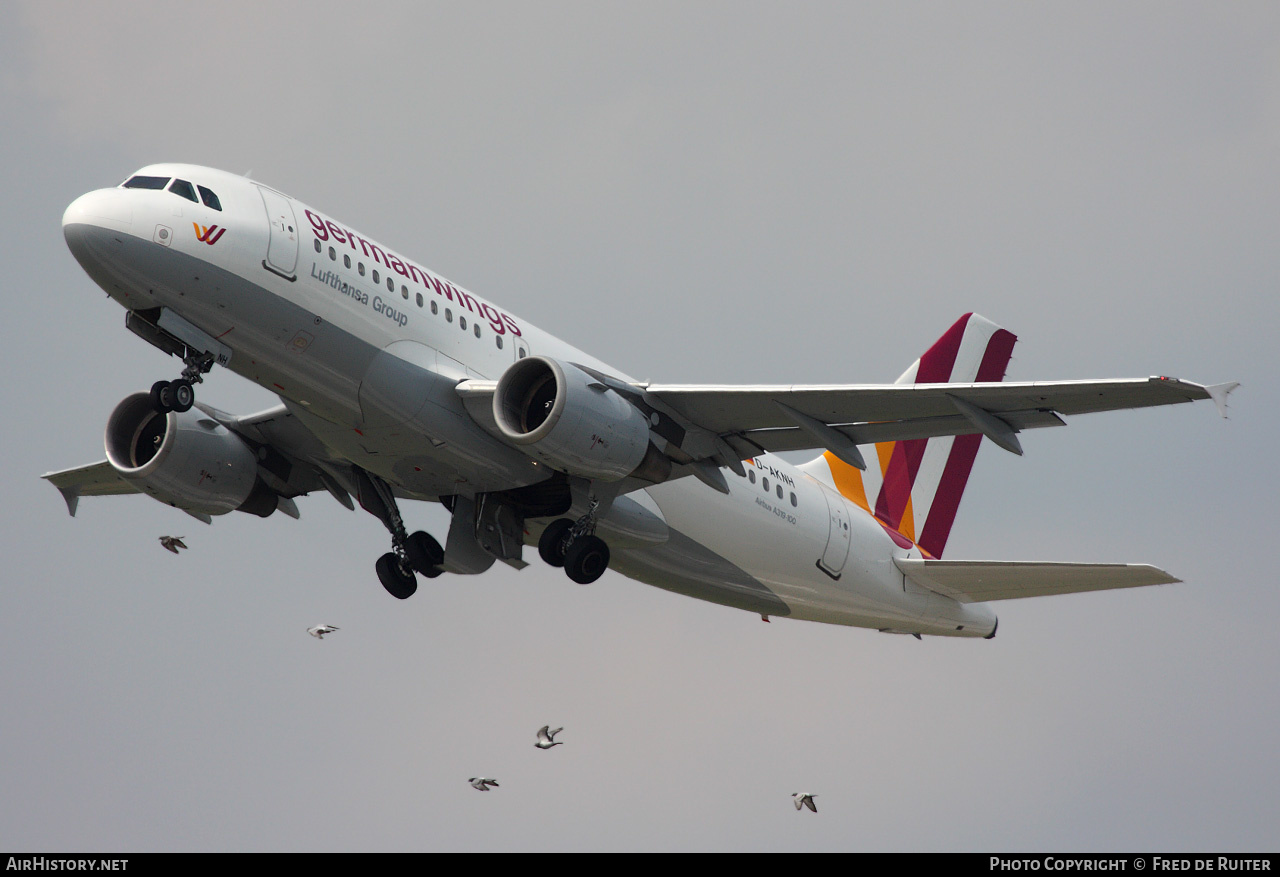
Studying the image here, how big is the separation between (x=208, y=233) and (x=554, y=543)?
7959 millimetres

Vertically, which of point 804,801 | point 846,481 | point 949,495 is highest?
point 949,495

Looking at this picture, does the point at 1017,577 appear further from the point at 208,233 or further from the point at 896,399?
the point at 208,233

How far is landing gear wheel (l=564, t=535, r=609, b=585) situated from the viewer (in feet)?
81.1

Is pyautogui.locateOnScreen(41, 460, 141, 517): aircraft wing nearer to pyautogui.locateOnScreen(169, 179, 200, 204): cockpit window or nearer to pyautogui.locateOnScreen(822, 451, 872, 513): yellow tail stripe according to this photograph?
pyautogui.locateOnScreen(169, 179, 200, 204): cockpit window

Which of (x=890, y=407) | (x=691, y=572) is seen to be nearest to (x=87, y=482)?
(x=691, y=572)

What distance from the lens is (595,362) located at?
2562 cm

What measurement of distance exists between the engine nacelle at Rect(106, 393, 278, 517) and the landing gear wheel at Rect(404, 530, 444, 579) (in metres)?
3.27

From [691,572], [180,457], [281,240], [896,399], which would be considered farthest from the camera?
[691,572]

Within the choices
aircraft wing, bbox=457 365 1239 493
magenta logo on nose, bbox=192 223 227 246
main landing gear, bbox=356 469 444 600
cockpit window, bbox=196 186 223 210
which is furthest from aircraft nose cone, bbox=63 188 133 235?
main landing gear, bbox=356 469 444 600

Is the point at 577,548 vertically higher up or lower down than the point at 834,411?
lower down

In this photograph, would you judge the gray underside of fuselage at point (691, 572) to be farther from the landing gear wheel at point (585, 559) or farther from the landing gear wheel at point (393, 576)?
the landing gear wheel at point (393, 576)

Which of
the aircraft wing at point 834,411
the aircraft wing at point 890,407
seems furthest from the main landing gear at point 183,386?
the aircraft wing at point 890,407

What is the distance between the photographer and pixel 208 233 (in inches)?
832

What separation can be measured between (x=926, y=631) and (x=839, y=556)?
10.4ft
